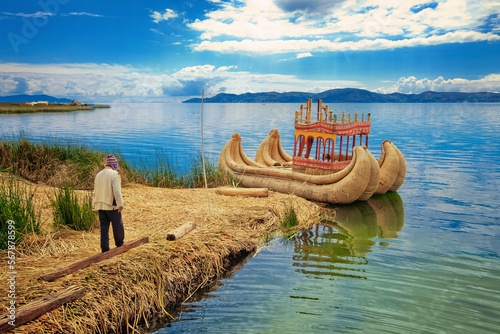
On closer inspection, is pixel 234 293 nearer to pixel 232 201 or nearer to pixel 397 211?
pixel 232 201

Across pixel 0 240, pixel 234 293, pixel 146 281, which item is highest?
pixel 0 240

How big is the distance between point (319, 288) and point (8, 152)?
33.5 feet

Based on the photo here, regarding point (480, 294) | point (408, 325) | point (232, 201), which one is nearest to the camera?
point (408, 325)

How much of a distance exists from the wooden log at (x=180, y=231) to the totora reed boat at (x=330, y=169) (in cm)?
508

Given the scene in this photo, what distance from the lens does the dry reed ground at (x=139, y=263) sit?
14.0 feet

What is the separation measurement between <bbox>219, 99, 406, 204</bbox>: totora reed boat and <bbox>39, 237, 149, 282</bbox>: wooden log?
6.30m

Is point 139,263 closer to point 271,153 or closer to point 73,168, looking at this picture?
point 73,168

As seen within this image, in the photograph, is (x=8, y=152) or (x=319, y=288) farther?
(x=8, y=152)

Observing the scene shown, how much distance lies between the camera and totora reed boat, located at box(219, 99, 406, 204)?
10.3 meters

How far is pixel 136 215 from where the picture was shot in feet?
25.6

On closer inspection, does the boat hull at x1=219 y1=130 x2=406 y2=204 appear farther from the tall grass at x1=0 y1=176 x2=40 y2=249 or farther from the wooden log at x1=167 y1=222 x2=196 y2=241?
the tall grass at x1=0 y1=176 x2=40 y2=249

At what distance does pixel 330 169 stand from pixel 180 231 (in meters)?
6.37

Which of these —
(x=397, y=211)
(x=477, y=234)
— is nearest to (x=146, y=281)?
(x=477, y=234)

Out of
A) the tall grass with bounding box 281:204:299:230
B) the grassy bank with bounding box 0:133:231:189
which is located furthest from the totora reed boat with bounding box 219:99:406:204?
the tall grass with bounding box 281:204:299:230
